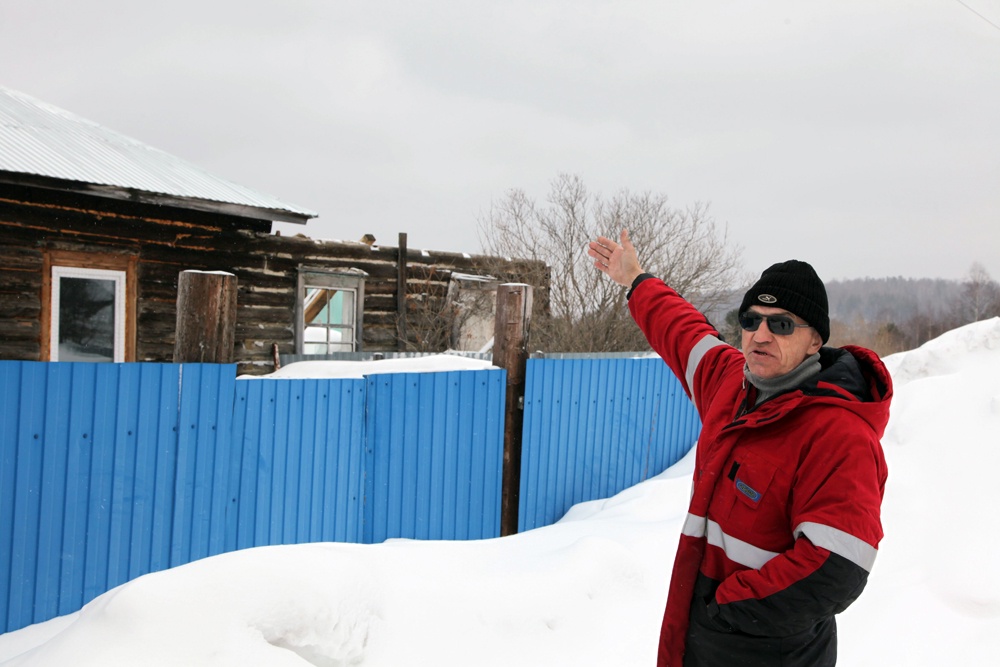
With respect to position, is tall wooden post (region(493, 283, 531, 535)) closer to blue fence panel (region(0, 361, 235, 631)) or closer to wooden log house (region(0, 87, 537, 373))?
blue fence panel (region(0, 361, 235, 631))

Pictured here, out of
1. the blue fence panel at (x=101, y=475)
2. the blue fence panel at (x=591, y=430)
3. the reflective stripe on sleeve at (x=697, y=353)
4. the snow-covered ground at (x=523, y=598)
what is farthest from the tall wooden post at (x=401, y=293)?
the reflective stripe on sleeve at (x=697, y=353)

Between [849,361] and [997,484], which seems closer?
[849,361]

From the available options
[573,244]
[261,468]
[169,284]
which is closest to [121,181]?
[169,284]

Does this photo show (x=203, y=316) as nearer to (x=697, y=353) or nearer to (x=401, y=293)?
(x=697, y=353)

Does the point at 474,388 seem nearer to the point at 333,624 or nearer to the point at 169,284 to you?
the point at 333,624

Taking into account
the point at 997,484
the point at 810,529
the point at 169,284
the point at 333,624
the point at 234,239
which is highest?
the point at 234,239

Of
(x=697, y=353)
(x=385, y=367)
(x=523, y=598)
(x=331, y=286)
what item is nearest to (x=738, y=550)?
(x=697, y=353)

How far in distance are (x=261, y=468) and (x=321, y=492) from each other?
1.58ft

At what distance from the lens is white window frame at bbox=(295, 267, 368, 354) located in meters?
11.9

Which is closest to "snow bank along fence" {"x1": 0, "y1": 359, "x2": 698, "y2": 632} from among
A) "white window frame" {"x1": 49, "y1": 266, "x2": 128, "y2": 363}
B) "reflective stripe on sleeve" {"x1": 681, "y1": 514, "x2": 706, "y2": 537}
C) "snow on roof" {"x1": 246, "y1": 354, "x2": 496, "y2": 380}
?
"snow on roof" {"x1": 246, "y1": 354, "x2": 496, "y2": 380}

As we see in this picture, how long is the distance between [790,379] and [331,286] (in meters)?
11.4

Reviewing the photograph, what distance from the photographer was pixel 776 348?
1915mm

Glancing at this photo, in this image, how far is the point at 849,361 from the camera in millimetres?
1868

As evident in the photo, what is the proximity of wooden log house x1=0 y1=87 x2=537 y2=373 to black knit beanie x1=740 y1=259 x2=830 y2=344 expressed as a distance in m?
8.42
